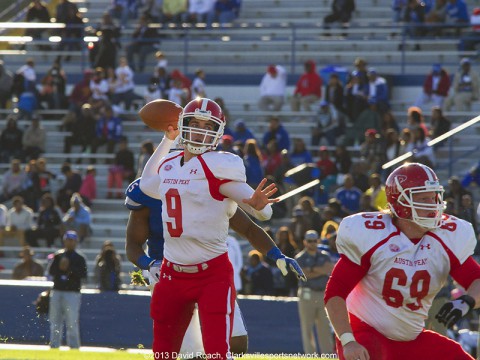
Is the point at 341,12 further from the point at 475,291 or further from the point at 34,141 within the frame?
the point at 475,291

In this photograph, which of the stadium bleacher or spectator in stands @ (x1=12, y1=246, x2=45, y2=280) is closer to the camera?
spectator in stands @ (x1=12, y1=246, x2=45, y2=280)

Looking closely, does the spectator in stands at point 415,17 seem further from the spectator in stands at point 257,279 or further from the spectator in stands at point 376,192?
the spectator in stands at point 257,279

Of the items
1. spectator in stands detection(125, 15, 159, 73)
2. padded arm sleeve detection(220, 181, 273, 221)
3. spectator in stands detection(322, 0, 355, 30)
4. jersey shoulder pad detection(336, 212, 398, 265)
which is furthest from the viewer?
spectator in stands detection(125, 15, 159, 73)

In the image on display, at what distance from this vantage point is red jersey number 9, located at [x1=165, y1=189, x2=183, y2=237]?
21.2 feet

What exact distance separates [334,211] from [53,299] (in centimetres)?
398

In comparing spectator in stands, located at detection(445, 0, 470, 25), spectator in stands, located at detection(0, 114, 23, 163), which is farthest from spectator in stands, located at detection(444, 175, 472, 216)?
spectator in stands, located at detection(0, 114, 23, 163)

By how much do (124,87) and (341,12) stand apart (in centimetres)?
416

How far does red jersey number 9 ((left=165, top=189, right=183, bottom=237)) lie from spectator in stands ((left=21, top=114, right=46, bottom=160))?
13.8m

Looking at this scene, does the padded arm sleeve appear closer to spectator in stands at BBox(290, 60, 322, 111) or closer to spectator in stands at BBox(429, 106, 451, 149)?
spectator in stands at BBox(429, 106, 451, 149)

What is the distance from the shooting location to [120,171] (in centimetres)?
1881

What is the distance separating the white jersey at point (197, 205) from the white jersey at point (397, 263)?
2.77ft

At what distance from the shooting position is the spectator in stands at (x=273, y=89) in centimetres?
1994

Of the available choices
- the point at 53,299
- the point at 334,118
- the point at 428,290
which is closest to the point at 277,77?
the point at 334,118

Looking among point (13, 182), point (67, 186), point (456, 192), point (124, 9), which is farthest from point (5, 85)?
point (456, 192)
